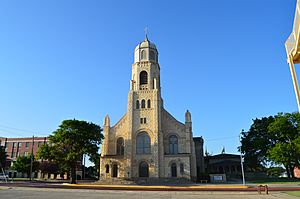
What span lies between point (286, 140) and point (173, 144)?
2348 centimetres

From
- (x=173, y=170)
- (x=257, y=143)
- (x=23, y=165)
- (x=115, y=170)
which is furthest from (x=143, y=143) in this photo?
(x=23, y=165)

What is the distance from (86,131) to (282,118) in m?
38.7

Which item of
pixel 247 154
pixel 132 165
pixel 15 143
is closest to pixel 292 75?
pixel 132 165

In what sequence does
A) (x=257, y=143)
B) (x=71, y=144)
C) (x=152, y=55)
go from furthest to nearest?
(x=152, y=55) → (x=257, y=143) → (x=71, y=144)

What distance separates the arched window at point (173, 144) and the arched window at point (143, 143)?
468 cm

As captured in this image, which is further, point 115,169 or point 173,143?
point 173,143

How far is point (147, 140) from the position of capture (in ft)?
168

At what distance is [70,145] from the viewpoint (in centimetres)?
4428

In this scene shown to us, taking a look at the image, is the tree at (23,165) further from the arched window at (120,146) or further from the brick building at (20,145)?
the arched window at (120,146)

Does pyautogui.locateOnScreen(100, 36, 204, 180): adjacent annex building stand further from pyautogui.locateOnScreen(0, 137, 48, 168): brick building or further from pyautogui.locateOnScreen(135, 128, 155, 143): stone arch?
pyautogui.locateOnScreen(0, 137, 48, 168): brick building

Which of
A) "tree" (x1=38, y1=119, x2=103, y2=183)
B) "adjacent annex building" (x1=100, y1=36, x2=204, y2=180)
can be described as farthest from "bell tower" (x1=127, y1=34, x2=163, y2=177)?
"tree" (x1=38, y1=119, x2=103, y2=183)

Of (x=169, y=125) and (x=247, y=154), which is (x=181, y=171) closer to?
(x=169, y=125)

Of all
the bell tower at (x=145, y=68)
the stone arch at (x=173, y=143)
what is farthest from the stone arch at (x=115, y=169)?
the bell tower at (x=145, y=68)

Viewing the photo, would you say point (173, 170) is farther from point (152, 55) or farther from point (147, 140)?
point (152, 55)
